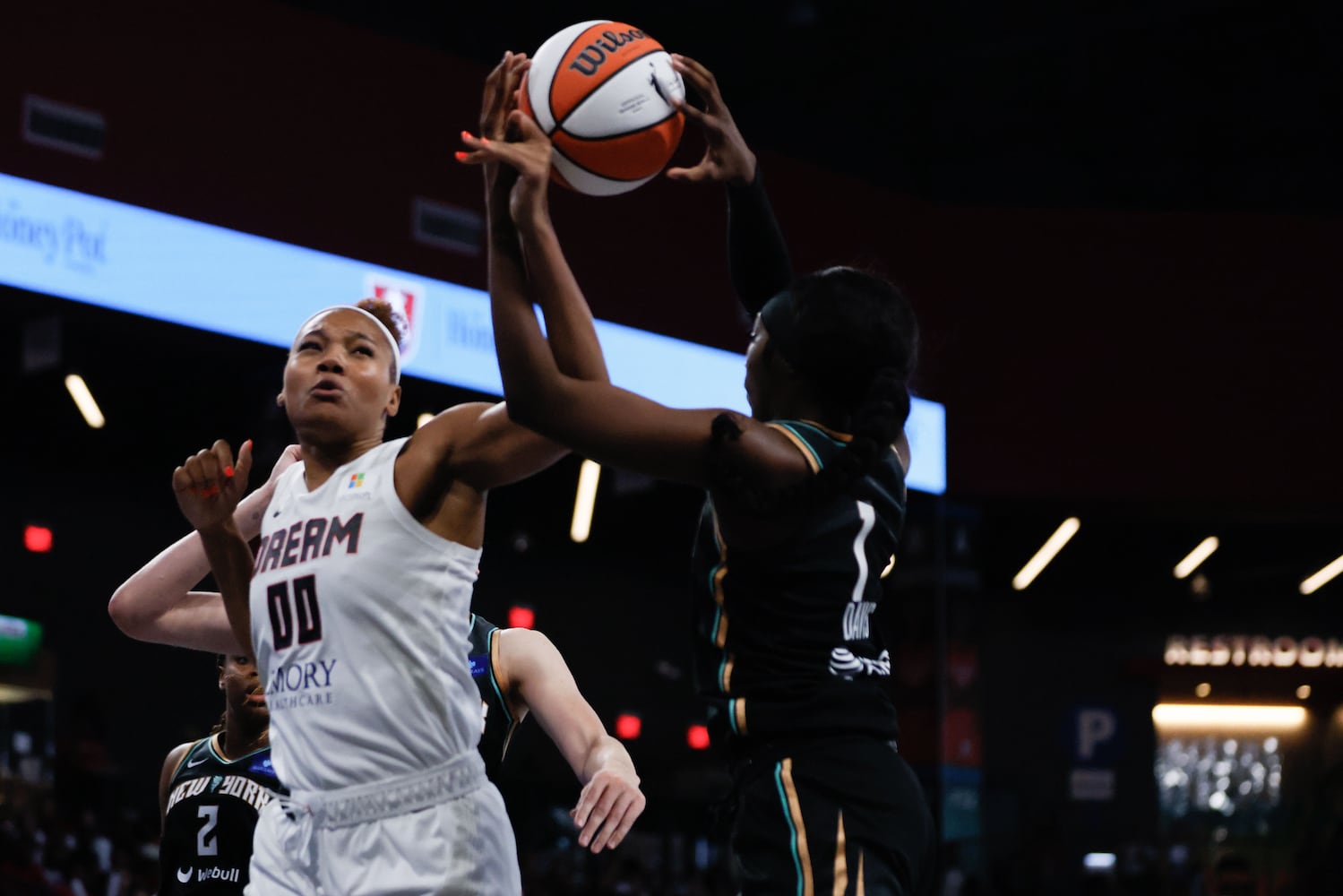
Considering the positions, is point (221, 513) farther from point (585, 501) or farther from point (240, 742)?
point (585, 501)

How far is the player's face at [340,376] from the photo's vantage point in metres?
3.11

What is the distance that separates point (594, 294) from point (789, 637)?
8041 mm

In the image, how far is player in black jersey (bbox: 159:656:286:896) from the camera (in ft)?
13.4

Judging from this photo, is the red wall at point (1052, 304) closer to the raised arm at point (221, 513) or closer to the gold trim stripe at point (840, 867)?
the raised arm at point (221, 513)

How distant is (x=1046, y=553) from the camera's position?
1387 centimetres

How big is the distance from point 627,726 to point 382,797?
10277mm

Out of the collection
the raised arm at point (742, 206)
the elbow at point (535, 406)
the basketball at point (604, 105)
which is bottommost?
the elbow at point (535, 406)

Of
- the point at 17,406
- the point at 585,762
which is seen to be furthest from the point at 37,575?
the point at 585,762

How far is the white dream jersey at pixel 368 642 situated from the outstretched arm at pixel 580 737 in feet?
0.90

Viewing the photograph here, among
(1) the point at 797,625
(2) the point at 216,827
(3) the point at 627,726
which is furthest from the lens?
(3) the point at 627,726

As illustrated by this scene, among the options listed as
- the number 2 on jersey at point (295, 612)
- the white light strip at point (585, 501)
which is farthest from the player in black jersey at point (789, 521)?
the white light strip at point (585, 501)

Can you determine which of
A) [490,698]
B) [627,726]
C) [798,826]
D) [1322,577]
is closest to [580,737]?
[490,698]

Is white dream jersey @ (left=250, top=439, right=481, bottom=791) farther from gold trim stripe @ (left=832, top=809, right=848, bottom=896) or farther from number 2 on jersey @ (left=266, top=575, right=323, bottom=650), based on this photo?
gold trim stripe @ (left=832, top=809, right=848, bottom=896)

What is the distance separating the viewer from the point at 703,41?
42.6 feet
